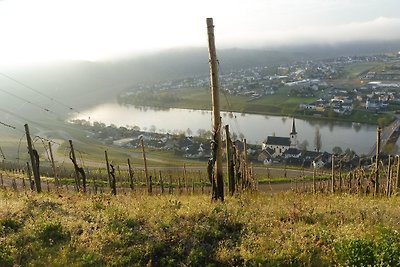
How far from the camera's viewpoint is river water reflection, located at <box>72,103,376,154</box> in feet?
199

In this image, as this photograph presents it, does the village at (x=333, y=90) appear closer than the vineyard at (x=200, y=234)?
No

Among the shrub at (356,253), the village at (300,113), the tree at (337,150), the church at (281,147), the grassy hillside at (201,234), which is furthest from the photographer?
the church at (281,147)

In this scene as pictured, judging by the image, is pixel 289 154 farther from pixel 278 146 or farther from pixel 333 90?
pixel 333 90

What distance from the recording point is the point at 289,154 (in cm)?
5497

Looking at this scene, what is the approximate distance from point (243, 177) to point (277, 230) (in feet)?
22.8

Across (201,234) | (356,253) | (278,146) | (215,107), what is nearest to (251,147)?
(278,146)

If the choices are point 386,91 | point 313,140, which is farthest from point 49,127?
point 386,91

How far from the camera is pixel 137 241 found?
701cm

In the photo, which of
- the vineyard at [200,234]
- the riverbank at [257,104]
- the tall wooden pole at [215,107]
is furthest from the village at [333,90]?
the vineyard at [200,234]

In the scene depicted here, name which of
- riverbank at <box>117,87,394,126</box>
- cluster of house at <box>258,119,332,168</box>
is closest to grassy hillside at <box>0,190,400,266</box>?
cluster of house at <box>258,119,332,168</box>

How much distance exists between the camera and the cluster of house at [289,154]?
49938 millimetres

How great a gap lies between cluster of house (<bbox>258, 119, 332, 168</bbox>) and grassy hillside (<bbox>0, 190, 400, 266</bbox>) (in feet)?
141

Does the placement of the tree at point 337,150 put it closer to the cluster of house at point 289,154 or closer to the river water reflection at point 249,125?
the cluster of house at point 289,154

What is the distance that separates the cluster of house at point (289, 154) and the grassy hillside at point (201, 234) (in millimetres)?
42949
